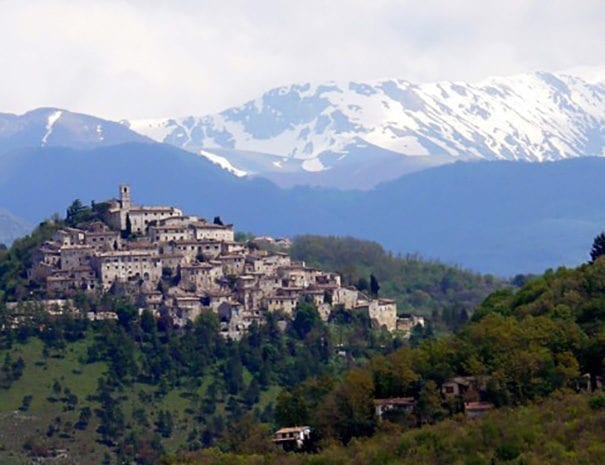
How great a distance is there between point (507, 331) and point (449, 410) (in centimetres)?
519

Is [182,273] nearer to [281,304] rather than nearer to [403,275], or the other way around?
[281,304]

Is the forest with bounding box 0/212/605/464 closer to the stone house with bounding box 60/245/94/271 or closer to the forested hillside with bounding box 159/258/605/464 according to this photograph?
the forested hillside with bounding box 159/258/605/464

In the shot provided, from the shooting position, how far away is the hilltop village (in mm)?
106375

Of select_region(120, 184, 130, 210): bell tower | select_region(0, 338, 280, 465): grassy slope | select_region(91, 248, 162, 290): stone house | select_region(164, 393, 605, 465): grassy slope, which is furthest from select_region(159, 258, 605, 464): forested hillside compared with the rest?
select_region(120, 184, 130, 210): bell tower

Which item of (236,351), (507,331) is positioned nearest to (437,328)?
(236,351)

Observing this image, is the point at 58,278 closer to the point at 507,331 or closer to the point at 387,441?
the point at 507,331

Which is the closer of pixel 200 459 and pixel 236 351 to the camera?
pixel 200 459

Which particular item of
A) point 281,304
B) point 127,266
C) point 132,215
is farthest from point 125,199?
point 281,304

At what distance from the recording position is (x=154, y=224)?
112m

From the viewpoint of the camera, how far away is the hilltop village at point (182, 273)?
106375mm

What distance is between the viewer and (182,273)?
352 feet

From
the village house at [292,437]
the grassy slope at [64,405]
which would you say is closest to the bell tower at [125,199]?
the grassy slope at [64,405]

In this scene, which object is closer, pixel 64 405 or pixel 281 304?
pixel 64 405

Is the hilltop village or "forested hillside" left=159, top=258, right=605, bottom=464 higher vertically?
the hilltop village
